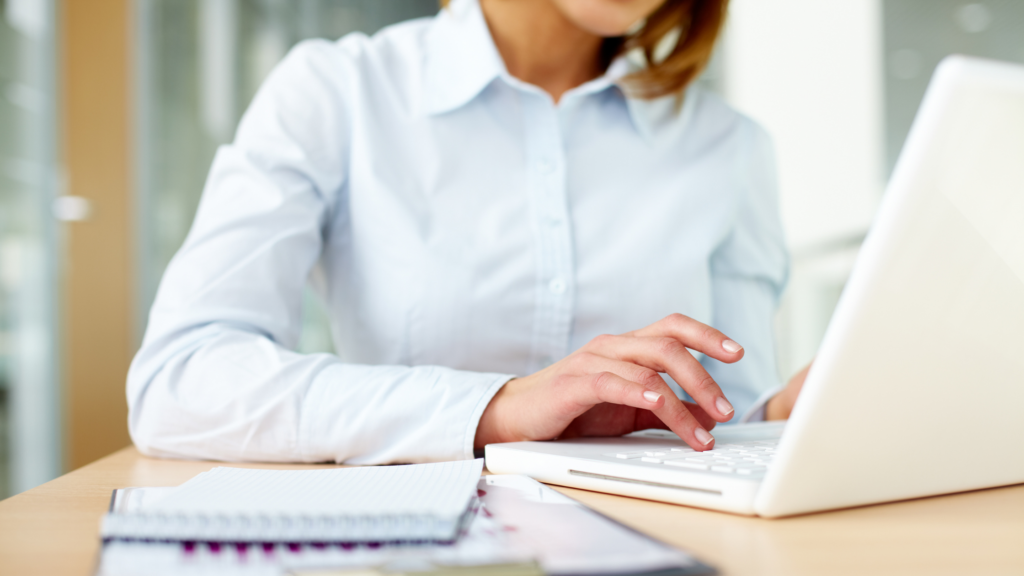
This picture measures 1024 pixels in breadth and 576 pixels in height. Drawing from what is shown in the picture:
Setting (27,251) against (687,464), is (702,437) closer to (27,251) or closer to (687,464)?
(687,464)

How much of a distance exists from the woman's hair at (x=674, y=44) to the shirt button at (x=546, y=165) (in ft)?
0.58

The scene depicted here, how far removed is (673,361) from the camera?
1.59 feet

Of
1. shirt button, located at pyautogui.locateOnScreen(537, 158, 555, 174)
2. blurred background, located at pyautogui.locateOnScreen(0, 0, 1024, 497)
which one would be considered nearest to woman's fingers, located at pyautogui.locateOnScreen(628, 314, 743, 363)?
shirt button, located at pyautogui.locateOnScreen(537, 158, 555, 174)

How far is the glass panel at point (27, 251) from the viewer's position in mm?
1687

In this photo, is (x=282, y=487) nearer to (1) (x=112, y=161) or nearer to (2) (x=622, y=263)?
(2) (x=622, y=263)

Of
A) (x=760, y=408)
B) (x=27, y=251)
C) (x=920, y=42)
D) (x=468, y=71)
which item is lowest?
(x=27, y=251)

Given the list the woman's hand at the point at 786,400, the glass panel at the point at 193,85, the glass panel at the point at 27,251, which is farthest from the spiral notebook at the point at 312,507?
the glass panel at the point at 193,85

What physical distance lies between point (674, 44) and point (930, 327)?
84cm

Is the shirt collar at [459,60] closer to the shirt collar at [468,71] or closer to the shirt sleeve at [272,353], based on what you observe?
the shirt collar at [468,71]

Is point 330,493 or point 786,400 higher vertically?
point 330,493

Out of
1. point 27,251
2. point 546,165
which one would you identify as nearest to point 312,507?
point 546,165

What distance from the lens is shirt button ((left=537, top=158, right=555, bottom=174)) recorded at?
2.89 feet

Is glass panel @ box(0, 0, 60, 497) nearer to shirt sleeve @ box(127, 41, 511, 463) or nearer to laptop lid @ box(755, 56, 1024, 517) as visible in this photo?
shirt sleeve @ box(127, 41, 511, 463)

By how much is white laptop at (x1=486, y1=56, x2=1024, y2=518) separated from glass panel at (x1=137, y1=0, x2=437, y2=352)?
1818mm
